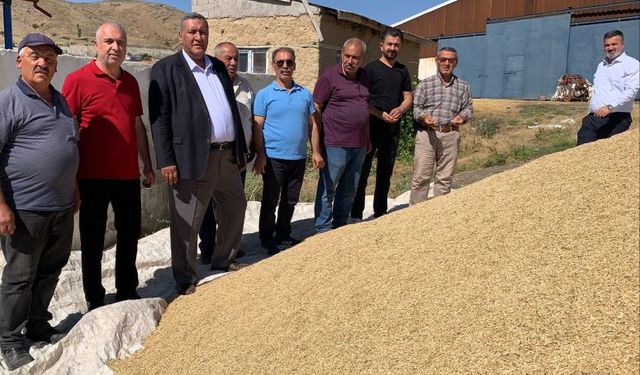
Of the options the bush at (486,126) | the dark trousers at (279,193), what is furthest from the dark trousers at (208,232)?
the bush at (486,126)

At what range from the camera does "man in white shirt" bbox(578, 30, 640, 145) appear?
14.1 ft

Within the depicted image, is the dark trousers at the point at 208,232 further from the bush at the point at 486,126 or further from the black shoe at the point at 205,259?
the bush at the point at 486,126

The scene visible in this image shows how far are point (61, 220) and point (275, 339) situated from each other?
3.99 ft

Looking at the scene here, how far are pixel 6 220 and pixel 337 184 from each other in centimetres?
251

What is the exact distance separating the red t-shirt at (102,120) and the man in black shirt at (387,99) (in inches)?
81.7

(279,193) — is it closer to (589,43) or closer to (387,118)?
(387,118)

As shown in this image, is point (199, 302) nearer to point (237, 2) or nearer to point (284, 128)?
point (284, 128)

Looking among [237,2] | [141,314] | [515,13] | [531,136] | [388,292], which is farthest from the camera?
[515,13]

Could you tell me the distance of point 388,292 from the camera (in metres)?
2.06

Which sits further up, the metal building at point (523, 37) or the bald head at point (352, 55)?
the metal building at point (523, 37)

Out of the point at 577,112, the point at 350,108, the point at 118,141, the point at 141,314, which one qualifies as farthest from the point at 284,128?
the point at 577,112

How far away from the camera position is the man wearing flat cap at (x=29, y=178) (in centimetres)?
236

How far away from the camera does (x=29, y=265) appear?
2.47 metres

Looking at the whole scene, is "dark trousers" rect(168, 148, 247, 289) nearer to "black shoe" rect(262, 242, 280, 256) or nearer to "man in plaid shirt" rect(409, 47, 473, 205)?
"black shoe" rect(262, 242, 280, 256)
